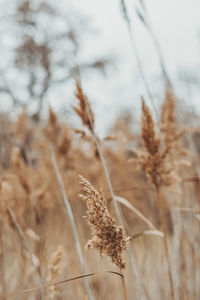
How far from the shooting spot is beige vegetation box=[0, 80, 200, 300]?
1.85 feet

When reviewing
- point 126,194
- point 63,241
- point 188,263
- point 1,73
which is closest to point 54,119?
point 1,73

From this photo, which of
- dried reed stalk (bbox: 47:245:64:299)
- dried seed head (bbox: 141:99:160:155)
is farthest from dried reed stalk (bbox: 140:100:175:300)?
dried reed stalk (bbox: 47:245:64:299)

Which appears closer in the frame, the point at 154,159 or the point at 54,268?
the point at 54,268

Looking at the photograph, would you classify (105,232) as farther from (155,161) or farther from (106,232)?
(155,161)

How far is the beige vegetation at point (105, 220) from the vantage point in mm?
562

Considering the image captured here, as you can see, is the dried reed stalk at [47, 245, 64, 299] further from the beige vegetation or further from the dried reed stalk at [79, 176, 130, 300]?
the dried reed stalk at [79, 176, 130, 300]

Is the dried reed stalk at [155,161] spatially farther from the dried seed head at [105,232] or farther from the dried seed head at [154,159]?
the dried seed head at [105,232]

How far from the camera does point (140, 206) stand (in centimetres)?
158

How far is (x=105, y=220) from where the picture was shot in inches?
16.9

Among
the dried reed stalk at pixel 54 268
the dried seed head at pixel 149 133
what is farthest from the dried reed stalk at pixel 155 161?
the dried reed stalk at pixel 54 268

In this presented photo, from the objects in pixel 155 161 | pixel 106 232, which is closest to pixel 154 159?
pixel 155 161

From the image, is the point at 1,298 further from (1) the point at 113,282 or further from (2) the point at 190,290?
(2) the point at 190,290

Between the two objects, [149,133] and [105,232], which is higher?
[149,133]

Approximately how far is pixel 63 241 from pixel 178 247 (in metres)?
0.64
